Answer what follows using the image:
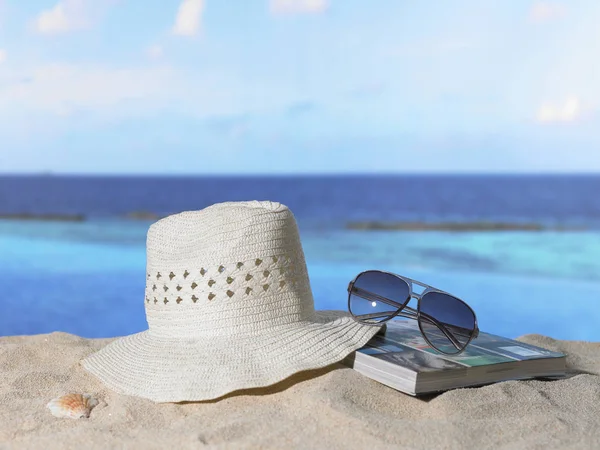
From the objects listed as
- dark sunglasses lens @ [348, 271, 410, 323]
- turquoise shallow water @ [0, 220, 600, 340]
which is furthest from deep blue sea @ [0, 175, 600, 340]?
dark sunglasses lens @ [348, 271, 410, 323]

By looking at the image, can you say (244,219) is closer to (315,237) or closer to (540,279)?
(540,279)

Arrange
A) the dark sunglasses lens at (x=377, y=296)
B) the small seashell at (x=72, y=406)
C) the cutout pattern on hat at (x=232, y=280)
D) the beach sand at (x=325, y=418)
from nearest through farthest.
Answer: the beach sand at (x=325, y=418) → the small seashell at (x=72, y=406) → the cutout pattern on hat at (x=232, y=280) → the dark sunglasses lens at (x=377, y=296)

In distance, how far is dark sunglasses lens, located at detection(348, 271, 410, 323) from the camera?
169 cm

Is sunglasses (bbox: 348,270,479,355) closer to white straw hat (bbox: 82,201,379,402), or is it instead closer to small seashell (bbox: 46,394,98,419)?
white straw hat (bbox: 82,201,379,402)

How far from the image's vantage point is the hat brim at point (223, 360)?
1466 millimetres

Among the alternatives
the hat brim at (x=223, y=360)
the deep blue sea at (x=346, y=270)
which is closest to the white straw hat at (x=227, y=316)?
the hat brim at (x=223, y=360)

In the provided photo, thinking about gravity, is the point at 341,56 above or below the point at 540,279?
above

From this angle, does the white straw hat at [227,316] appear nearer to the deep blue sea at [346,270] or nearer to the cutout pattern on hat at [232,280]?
the cutout pattern on hat at [232,280]

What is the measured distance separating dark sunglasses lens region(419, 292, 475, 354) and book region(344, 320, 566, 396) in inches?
1.2

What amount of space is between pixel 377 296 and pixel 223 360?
1.49 ft

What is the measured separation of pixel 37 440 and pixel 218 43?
14.1 metres

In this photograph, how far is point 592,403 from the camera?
5.08 feet

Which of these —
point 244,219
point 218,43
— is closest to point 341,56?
point 218,43

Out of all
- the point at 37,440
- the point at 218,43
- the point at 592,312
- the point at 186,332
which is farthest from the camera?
the point at 218,43
